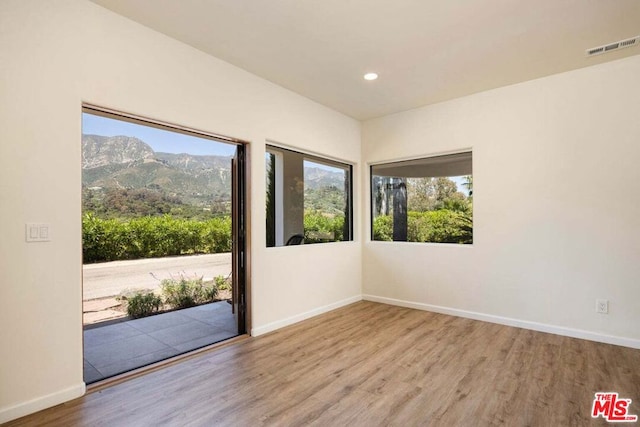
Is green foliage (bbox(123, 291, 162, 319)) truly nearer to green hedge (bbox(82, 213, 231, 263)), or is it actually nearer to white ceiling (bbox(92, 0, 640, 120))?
green hedge (bbox(82, 213, 231, 263))

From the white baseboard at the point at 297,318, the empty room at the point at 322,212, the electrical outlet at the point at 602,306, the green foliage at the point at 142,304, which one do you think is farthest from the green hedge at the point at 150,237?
the electrical outlet at the point at 602,306

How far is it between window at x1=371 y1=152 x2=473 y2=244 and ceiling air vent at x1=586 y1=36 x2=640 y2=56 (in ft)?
4.98

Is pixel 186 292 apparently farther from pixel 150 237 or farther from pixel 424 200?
pixel 424 200

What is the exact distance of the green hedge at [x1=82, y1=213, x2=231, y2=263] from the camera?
455 centimetres

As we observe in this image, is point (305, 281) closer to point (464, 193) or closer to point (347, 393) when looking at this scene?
point (347, 393)

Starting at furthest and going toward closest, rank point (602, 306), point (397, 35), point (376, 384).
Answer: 1. point (602, 306)
2. point (397, 35)
3. point (376, 384)

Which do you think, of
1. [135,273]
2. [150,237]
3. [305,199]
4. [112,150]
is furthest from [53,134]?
[135,273]

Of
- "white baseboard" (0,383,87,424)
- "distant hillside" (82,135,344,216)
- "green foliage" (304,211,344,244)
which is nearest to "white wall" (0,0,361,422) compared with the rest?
"white baseboard" (0,383,87,424)

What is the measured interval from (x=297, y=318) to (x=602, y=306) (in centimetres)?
316

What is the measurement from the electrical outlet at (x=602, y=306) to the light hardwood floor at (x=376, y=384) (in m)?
0.34

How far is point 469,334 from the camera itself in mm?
3465

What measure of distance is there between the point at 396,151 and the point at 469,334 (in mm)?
2556

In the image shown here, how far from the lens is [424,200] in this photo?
4.55m

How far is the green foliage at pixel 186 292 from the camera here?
15.9ft
